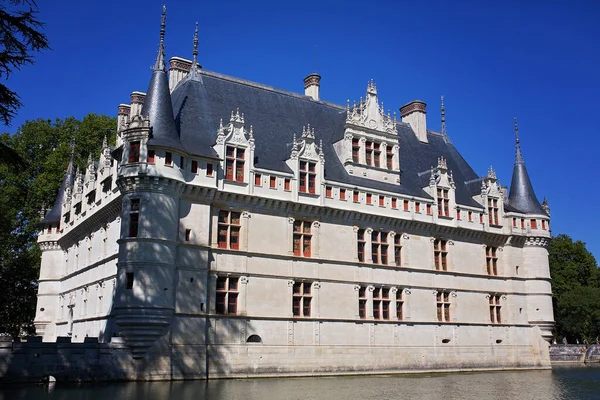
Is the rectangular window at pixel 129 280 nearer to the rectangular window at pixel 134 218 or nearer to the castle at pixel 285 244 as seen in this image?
the castle at pixel 285 244

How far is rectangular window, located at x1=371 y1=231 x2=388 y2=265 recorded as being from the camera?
97.0 ft

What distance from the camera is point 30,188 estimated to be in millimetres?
40094

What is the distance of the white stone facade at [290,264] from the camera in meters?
23.6

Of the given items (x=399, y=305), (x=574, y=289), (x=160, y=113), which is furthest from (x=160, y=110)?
(x=574, y=289)

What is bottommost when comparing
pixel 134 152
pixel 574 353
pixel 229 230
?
pixel 574 353

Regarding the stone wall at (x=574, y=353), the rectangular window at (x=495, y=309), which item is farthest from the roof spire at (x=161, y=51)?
the stone wall at (x=574, y=353)

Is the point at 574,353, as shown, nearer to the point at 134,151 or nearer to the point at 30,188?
the point at 134,151

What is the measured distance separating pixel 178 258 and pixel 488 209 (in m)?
18.4

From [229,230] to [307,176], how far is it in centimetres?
453

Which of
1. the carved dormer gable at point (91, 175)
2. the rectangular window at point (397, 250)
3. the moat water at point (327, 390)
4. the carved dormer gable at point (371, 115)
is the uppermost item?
the carved dormer gable at point (371, 115)

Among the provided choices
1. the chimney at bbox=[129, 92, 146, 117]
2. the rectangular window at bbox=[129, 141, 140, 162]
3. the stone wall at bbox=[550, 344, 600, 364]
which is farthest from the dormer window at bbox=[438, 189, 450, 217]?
the stone wall at bbox=[550, 344, 600, 364]

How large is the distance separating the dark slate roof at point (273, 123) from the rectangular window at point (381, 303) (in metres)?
4.98

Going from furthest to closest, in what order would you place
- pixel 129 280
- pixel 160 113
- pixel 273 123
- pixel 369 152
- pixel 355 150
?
pixel 369 152
pixel 355 150
pixel 273 123
pixel 160 113
pixel 129 280

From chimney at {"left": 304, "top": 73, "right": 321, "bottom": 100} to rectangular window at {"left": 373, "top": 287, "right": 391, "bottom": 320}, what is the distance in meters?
11.7
